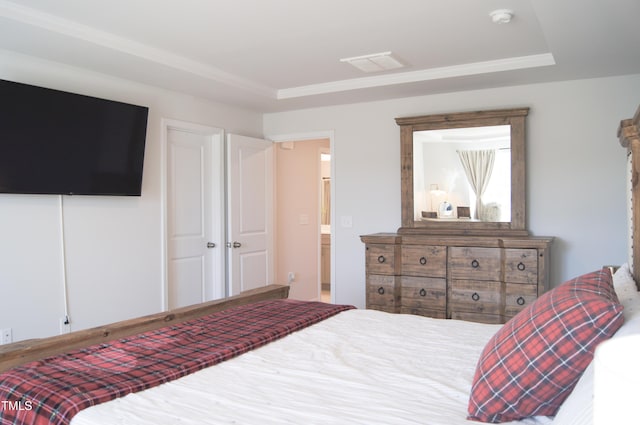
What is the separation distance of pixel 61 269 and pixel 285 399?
2.64 m

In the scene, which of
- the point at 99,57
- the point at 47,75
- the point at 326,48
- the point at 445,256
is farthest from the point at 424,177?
the point at 47,75

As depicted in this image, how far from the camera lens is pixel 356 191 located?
497cm

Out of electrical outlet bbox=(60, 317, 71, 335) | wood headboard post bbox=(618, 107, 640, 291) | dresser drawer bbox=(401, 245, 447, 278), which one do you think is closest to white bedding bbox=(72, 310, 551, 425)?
wood headboard post bbox=(618, 107, 640, 291)

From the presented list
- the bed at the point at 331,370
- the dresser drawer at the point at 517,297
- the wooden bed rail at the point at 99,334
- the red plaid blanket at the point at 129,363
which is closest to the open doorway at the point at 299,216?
the dresser drawer at the point at 517,297

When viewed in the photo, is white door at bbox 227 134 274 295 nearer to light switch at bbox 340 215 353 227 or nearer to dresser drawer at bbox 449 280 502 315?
light switch at bbox 340 215 353 227

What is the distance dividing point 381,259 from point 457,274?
0.66 metres

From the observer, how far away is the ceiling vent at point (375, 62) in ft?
11.7

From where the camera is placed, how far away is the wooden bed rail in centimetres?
175

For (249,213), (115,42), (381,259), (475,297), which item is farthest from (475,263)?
(115,42)

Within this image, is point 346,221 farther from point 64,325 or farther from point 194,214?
point 64,325

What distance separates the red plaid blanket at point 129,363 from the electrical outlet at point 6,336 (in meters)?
1.59

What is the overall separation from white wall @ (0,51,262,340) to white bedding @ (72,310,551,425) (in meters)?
2.13

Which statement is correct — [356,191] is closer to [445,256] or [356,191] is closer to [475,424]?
[445,256]

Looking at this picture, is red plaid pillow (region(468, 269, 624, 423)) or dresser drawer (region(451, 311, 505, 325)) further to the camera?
dresser drawer (region(451, 311, 505, 325))
